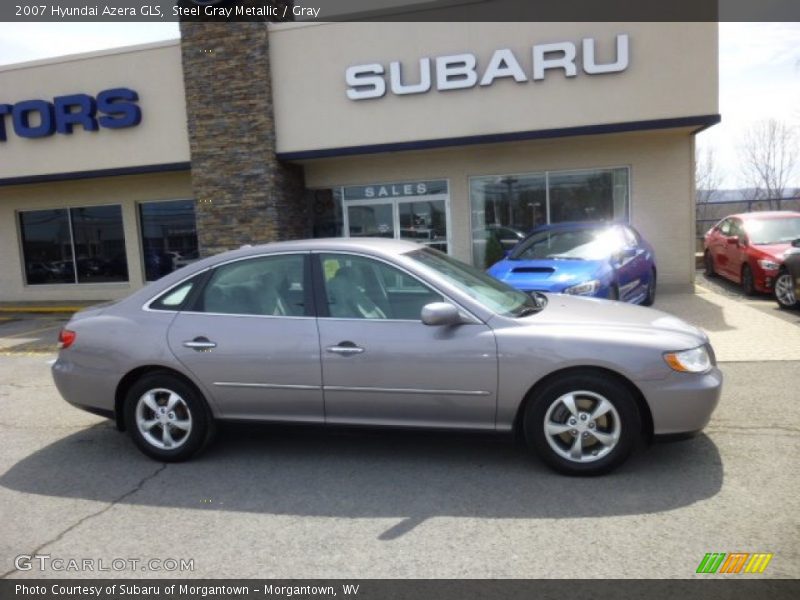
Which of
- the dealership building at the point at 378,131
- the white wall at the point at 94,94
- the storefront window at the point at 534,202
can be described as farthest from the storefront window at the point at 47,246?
the storefront window at the point at 534,202

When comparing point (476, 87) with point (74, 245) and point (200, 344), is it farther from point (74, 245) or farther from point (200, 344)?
point (74, 245)

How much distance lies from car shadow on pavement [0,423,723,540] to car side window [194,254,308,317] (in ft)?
2.86

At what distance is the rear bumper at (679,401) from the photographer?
3936 mm

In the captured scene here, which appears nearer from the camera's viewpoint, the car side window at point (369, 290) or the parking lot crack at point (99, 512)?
the parking lot crack at point (99, 512)

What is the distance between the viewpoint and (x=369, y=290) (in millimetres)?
4492

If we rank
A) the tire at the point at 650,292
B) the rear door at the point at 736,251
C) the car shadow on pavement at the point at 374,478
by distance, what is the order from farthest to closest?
1. the rear door at the point at 736,251
2. the tire at the point at 650,292
3. the car shadow on pavement at the point at 374,478

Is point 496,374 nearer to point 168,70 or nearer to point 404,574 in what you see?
point 404,574

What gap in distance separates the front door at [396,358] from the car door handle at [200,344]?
31.9 inches

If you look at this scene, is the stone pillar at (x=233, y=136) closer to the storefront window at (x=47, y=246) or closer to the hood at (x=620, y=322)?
the storefront window at (x=47, y=246)

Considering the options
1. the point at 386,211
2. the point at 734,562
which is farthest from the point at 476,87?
the point at 734,562

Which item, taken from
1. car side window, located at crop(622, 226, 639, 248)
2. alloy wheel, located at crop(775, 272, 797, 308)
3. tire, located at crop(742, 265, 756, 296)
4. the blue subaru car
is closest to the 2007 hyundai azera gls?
the blue subaru car

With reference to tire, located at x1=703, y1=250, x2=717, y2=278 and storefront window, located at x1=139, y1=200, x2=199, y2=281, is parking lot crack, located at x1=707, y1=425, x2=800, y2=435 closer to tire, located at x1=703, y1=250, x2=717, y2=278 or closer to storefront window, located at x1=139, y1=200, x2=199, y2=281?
tire, located at x1=703, y1=250, x2=717, y2=278

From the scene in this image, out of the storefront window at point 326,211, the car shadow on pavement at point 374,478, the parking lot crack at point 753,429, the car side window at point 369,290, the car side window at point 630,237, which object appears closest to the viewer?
the car shadow on pavement at point 374,478

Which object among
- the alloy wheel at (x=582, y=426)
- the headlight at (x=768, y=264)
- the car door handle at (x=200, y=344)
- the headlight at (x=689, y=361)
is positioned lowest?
the alloy wheel at (x=582, y=426)
